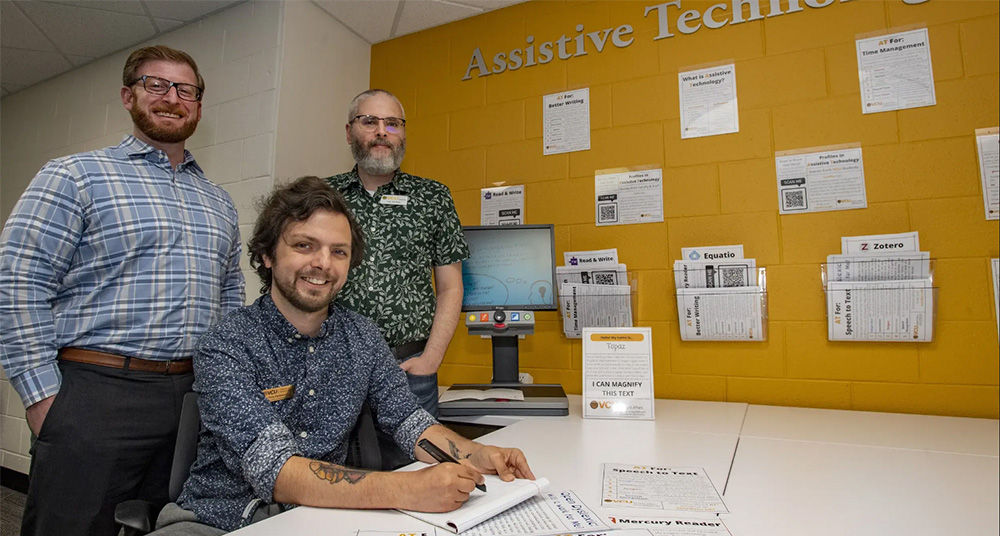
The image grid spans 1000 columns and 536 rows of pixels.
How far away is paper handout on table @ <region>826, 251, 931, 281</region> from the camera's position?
1710mm

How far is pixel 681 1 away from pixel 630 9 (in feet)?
0.72

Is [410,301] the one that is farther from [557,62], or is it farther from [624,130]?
[557,62]

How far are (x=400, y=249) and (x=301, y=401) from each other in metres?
0.76

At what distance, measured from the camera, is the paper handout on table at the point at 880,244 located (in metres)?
1.76

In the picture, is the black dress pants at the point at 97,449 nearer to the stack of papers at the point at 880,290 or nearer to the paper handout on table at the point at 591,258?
the paper handout on table at the point at 591,258

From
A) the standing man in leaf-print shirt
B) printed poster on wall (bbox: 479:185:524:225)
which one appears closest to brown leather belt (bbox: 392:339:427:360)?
the standing man in leaf-print shirt

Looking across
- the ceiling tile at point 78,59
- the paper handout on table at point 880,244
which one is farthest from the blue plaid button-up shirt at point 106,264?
the ceiling tile at point 78,59

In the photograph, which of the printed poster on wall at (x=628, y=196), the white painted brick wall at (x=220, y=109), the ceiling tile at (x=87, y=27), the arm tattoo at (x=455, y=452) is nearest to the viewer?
the arm tattoo at (x=455, y=452)

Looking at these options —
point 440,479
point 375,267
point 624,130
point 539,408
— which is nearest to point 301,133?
point 375,267

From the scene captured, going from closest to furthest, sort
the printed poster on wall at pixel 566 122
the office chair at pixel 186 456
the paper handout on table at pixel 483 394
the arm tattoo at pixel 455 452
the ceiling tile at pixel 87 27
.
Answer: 1. the office chair at pixel 186 456
2. the arm tattoo at pixel 455 452
3. the paper handout on table at pixel 483 394
4. the printed poster on wall at pixel 566 122
5. the ceiling tile at pixel 87 27

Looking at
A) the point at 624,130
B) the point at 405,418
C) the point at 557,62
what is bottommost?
the point at 405,418

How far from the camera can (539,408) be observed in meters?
1.73

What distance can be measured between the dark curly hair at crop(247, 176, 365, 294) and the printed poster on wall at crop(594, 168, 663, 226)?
128cm

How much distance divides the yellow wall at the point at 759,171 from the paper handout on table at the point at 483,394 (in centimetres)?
51
